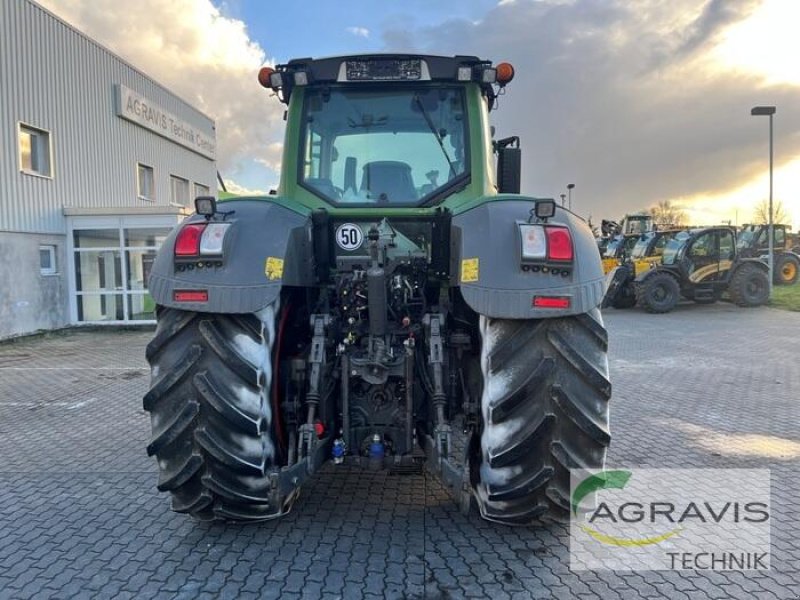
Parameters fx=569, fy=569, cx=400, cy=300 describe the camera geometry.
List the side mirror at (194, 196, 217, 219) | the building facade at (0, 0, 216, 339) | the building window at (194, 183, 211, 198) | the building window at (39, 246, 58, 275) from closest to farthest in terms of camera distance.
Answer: the side mirror at (194, 196, 217, 219) → the building facade at (0, 0, 216, 339) → the building window at (39, 246, 58, 275) → the building window at (194, 183, 211, 198)

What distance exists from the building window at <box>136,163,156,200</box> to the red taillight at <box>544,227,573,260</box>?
1966 centimetres

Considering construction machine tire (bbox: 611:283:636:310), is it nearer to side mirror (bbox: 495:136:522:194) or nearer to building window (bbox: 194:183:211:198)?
side mirror (bbox: 495:136:522:194)

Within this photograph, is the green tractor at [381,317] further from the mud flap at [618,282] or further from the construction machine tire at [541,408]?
the mud flap at [618,282]

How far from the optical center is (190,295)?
9.42 ft

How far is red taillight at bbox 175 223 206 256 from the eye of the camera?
116 inches

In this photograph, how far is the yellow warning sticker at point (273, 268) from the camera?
9.71 feet

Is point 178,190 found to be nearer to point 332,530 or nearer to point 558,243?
point 332,530

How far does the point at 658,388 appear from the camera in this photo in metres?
7.33

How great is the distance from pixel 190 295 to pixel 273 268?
43 centimetres

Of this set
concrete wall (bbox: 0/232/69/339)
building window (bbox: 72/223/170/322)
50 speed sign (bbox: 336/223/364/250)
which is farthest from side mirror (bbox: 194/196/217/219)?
building window (bbox: 72/223/170/322)

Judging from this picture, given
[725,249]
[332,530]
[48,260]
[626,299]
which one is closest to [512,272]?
[332,530]

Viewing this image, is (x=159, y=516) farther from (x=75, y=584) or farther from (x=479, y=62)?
(x=479, y=62)

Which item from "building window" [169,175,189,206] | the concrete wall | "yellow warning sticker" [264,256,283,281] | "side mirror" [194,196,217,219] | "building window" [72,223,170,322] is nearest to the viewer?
"yellow warning sticker" [264,256,283,281]

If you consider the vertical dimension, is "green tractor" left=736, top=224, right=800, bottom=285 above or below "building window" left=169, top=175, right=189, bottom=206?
below
